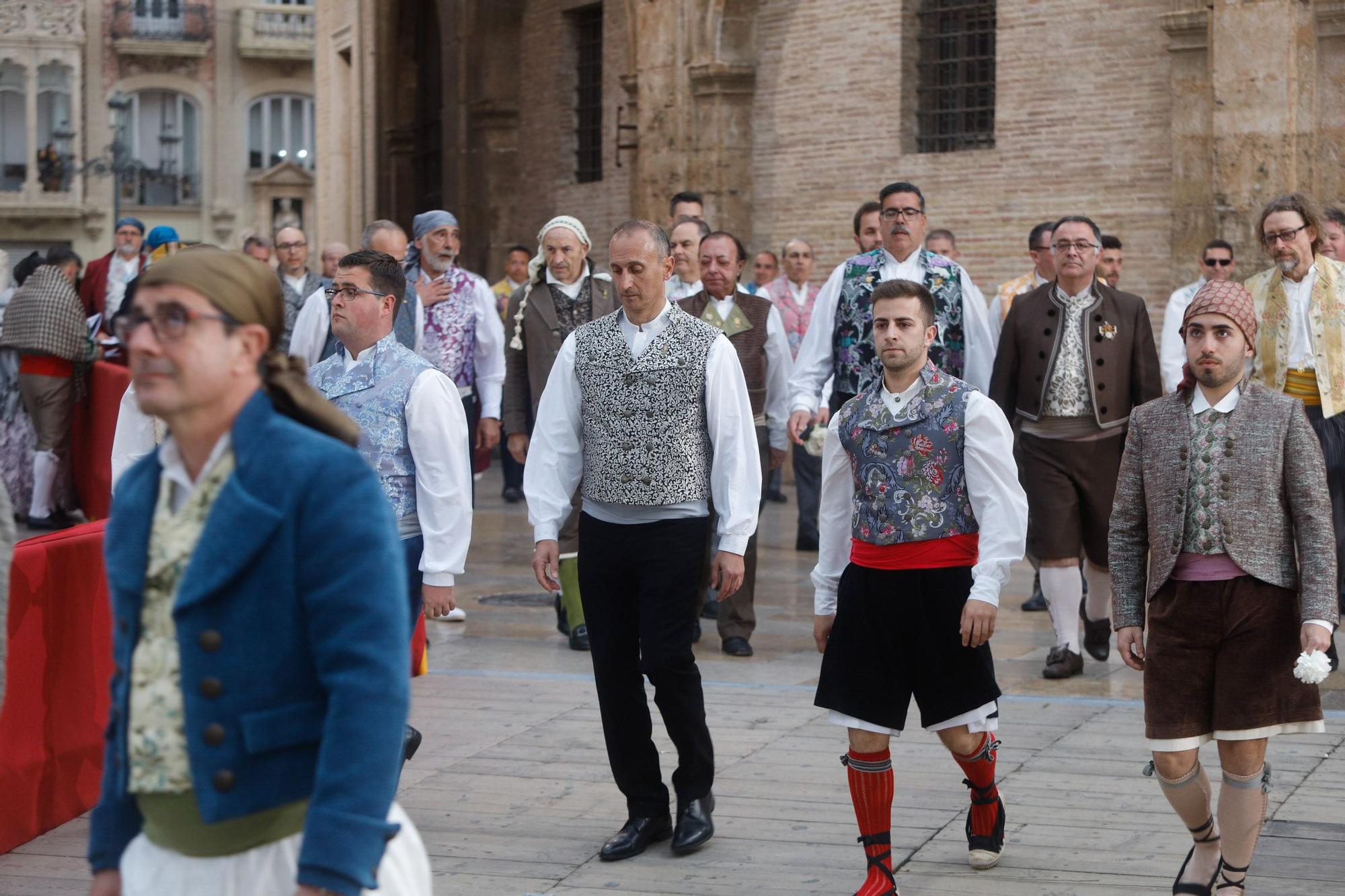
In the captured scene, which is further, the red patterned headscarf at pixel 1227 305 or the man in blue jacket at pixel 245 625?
the red patterned headscarf at pixel 1227 305

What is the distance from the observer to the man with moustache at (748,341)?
9266mm

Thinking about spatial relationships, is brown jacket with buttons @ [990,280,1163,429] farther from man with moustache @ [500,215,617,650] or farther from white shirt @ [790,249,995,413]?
man with moustache @ [500,215,617,650]

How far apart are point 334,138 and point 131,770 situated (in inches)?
1172

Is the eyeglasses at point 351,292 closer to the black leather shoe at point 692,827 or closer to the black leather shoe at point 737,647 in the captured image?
the black leather shoe at point 692,827

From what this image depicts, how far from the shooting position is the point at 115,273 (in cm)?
1517

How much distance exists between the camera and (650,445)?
5793mm

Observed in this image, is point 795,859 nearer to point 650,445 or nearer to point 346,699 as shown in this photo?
point 650,445

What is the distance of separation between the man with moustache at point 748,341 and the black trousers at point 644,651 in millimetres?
3366

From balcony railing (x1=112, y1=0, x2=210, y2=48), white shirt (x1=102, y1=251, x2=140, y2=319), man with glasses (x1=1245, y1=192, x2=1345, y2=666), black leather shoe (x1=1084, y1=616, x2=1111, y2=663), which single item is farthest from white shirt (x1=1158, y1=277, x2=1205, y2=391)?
balcony railing (x1=112, y1=0, x2=210, y2=48)

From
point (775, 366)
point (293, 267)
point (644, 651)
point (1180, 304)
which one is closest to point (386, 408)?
point (644, 651)

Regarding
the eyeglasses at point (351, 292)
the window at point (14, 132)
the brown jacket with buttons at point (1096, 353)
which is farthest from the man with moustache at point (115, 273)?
the window at point (14, 132)

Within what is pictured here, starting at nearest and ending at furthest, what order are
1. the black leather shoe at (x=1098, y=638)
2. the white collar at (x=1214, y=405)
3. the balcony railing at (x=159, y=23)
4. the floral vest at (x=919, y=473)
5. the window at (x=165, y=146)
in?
the white collar at (x=1214, y=405) < the floral vest at (x=919, y=473) < the black leather shoe at (x=1098, y=638) < the balcony railing at (x=159, y=23) < the window at (x=165, y=146)

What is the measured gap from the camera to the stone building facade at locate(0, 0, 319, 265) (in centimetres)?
5084

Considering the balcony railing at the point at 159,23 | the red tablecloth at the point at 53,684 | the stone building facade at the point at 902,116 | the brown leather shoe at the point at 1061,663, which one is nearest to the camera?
the red tablecloth at the point at 53,684
